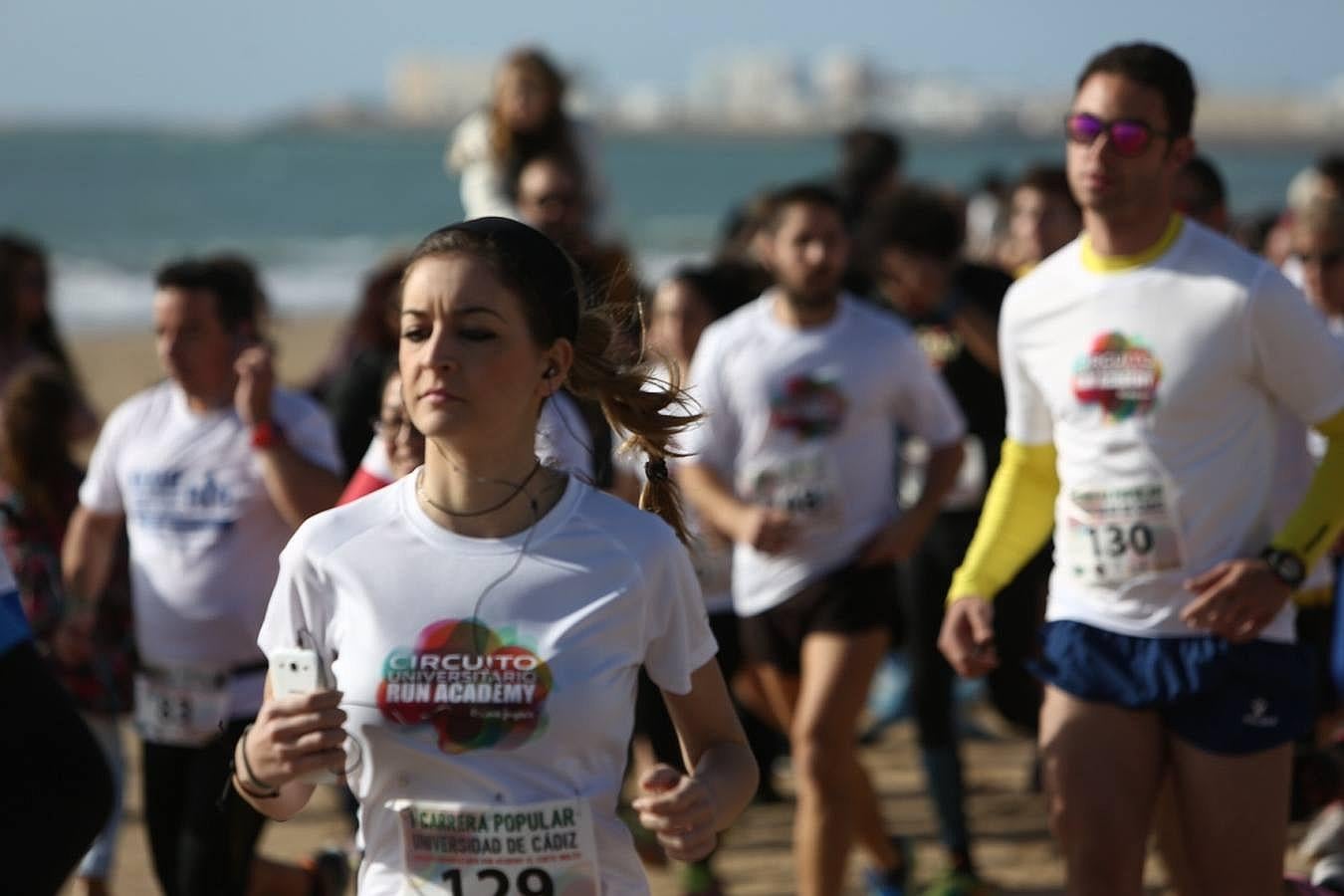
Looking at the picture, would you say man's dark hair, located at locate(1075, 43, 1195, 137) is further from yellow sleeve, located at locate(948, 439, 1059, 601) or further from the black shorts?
the black shorts

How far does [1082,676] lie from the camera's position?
4.26m

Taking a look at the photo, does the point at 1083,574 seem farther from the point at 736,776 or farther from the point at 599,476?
the point at 736,776

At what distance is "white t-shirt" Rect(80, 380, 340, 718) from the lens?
17.3 feet

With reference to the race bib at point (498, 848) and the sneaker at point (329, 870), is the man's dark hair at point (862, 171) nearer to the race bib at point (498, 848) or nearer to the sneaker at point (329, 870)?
the sneaker at point (329, 870)

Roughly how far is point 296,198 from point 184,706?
61269 mm

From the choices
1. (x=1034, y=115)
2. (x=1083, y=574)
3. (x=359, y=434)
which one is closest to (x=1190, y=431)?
(x=1083, y=574)

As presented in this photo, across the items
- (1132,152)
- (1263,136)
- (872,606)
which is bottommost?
(1263,136)

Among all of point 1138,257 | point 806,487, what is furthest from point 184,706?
point 1138,257

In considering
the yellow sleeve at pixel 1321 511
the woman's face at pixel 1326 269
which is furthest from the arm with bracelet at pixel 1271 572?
the woman's face at pixel 1326 269

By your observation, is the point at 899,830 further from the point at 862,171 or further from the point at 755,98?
the point at 755,98

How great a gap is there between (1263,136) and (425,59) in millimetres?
62757

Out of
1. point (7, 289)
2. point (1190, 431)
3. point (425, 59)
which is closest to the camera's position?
point (1190, 431)

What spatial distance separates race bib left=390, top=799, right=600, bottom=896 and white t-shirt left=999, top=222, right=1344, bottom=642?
5.74 ft

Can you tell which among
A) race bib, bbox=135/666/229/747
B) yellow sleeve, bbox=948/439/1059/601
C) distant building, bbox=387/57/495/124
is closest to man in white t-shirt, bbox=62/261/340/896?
race bib, bbox=135/666/229/747
